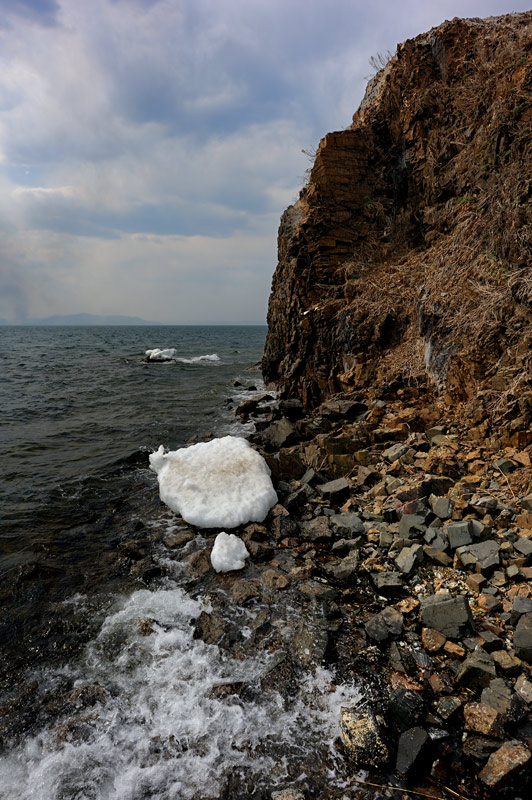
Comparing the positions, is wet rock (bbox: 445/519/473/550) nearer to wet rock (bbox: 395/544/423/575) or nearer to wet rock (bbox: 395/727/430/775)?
wet rock (bbox: 395/544/423/575)

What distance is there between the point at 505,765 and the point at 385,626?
1.49 m

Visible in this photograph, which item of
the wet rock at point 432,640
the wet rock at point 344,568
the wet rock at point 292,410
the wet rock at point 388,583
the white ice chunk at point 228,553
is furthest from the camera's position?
the wet rock at point 292,410

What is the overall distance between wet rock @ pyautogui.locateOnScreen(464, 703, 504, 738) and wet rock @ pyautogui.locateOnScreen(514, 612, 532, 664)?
75cm

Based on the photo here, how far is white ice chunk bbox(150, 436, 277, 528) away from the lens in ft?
22.6

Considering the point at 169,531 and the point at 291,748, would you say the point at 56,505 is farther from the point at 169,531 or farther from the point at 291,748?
the point at 291,748

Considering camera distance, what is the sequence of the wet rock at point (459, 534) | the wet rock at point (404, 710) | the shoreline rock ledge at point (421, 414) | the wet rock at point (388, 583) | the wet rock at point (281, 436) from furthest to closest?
the wet rock at point (281, 436) < the wet rock at point (459, 534) < the wet rock at point (388, 583) < the shoreline rock ledge at point (421, 414) < the wet rock at point (404, 710)

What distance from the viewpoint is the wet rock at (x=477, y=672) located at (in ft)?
11.1

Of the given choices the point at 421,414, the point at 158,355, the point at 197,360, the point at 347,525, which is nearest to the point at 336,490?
the point at 347,525

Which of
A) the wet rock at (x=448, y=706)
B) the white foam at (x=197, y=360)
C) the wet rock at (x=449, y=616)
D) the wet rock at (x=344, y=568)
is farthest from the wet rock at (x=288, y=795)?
the white foam at (x=197, y=360)

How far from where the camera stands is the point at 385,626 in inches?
164

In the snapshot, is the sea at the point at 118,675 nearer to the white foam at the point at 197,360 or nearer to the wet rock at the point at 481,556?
the wet rock at the point at 481,556

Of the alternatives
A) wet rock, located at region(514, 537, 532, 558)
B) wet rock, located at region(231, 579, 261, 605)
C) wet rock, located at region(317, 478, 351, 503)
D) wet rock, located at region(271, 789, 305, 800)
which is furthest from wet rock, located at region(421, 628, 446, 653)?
wet rock, located at region(317, 478, 351, 503)

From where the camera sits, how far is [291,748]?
320 cm

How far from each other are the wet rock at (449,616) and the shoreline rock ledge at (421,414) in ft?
0.05
